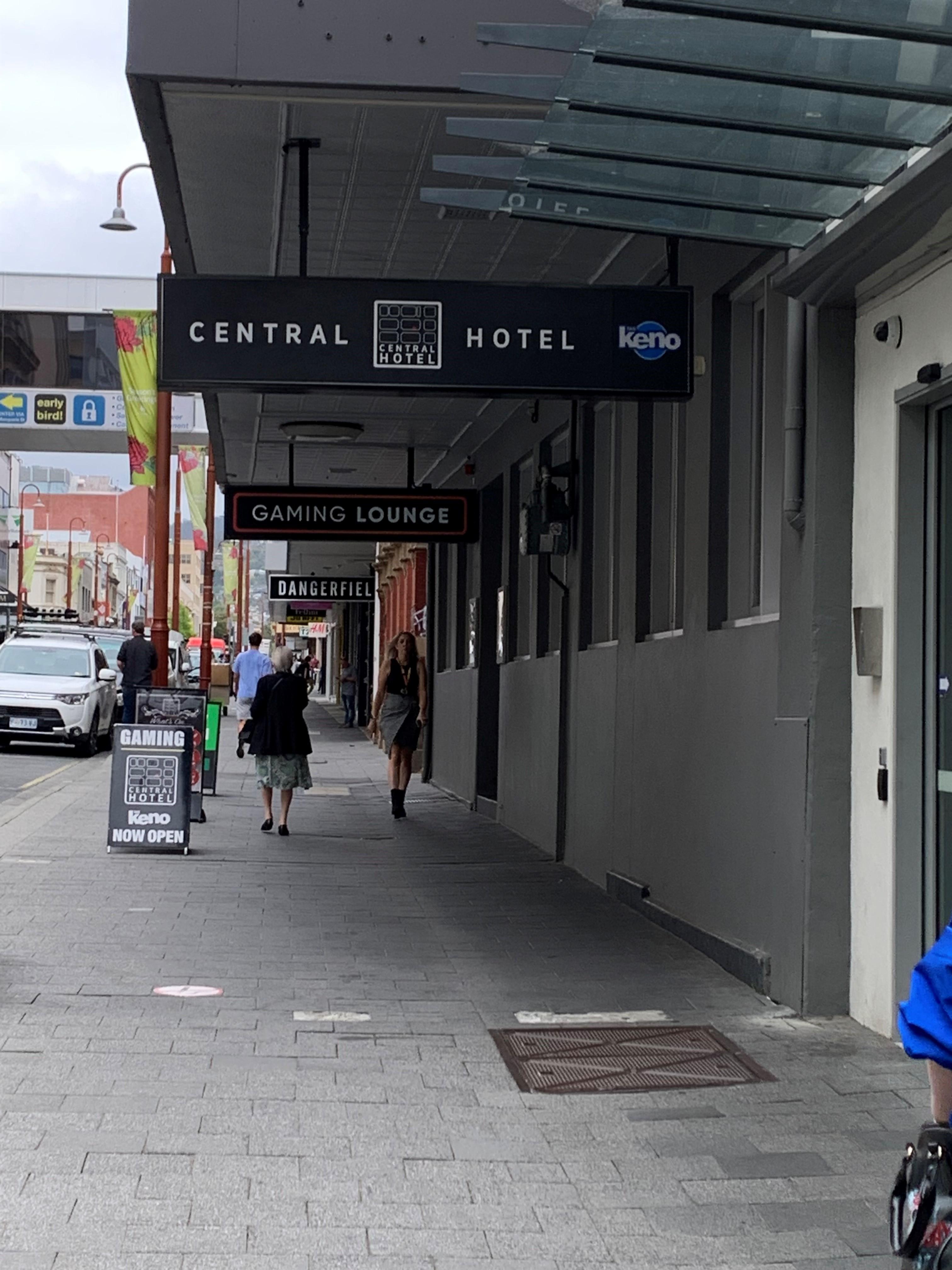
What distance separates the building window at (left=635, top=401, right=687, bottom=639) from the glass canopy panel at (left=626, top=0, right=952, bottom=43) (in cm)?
525

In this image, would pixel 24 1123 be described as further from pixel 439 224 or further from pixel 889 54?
pixel 439 224

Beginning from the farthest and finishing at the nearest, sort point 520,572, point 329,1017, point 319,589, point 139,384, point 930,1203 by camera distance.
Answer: point 319,589, point 139,384, point 520,572, point 329,1017, point 930,1203

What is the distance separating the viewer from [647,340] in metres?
8.16

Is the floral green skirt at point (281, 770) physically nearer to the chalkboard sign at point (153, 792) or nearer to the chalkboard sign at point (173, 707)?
the chalkboard sign at point (173, 707)

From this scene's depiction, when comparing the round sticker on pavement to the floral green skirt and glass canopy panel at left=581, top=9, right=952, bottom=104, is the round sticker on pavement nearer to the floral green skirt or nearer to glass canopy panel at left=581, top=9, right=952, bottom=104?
glass canopy panel at left=581, top=9, right=952, bottom=104

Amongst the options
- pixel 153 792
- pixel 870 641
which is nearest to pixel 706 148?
pixel 870 641

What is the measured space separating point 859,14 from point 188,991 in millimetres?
5104

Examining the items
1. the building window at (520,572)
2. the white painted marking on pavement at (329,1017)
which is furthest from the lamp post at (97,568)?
the white painted marking on pavement at (329,1017)

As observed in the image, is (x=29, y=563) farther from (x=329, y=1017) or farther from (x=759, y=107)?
(x=759, y=107)

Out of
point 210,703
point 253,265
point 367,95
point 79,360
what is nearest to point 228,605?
point 79,360

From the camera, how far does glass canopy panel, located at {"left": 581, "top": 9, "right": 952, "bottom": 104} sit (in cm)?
538

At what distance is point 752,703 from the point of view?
333 inches

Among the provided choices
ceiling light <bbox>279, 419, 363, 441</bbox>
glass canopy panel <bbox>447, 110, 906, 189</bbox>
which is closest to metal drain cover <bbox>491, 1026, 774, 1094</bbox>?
glass canopy panel <bbox>447, 110, 906, 189</bbox>

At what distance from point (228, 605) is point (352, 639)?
30.3ft
